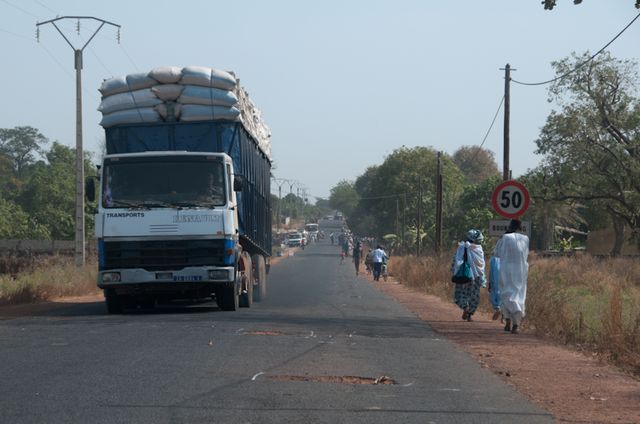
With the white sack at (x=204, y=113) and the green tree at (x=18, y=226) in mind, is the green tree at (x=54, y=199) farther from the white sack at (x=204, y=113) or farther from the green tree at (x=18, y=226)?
the white sack at (x=204, y=113)

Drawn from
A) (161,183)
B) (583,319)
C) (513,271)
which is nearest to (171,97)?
(161,183)

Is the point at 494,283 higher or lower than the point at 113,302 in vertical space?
higher

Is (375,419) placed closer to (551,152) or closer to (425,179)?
(551,152)

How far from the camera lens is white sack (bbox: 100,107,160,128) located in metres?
18.9

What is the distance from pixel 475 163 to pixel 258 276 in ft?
374

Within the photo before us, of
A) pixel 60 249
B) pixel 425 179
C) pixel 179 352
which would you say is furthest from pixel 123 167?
pixel 425 179

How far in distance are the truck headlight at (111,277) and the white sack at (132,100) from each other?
3409 millimetres

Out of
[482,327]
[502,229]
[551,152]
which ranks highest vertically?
[551,152]

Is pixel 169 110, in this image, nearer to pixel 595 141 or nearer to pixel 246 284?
pixel 246 284

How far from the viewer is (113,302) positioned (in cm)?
1850

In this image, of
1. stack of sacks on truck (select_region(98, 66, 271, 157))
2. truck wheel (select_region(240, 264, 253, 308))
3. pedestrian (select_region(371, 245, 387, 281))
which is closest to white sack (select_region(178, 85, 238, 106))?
stack of sacks on truck (select_region(98, 66, 271, 157))

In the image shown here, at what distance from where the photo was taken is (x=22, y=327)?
1487 cm

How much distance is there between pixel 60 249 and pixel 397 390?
137 feet

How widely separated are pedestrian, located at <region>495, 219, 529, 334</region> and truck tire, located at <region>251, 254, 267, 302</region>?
8357 mm
